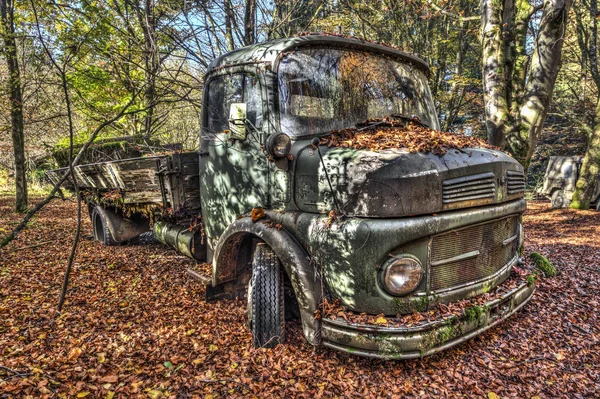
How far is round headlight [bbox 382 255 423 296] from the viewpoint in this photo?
99.7 inches

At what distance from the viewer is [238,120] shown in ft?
10.8

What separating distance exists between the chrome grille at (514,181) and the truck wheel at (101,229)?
21.7 feet

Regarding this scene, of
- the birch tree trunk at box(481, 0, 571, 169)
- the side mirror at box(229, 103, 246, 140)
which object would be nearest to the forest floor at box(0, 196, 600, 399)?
the side mirror at box(229, 103, 246, 140)

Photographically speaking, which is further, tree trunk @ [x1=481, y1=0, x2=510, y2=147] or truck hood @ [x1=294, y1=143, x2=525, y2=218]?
tree trunk @ [x1=481, y1=0, x2=510, y2=147]

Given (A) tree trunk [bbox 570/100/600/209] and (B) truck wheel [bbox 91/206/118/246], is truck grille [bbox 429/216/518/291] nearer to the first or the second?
(B) truck wheel [bbox 91/206/118/246]

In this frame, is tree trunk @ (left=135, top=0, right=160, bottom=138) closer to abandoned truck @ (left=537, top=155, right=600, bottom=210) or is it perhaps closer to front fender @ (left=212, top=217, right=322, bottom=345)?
front fender @ (left=212, top=217, right=322, bottom=345)

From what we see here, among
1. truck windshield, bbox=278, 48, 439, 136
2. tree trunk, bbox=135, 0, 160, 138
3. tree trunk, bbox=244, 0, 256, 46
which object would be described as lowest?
truck windshield, bbox=278, 48, 439, 136

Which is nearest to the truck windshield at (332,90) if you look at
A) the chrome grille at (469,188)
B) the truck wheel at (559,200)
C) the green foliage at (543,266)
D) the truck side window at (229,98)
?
the truck side window at (229,98)

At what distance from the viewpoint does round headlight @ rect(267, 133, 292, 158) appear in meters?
2.97

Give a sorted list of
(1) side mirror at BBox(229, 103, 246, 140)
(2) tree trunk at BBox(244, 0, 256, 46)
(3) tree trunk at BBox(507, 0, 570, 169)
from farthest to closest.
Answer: (2) tree trunk at BBox(244, 0, 256, 46) → (3) tree trunk at BBox(507, 0, 570, 169) → (1) side mirror at BBox(229, 103, 246, 140)

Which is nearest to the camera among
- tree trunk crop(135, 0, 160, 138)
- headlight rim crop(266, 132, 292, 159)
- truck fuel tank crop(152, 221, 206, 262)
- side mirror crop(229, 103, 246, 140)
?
headlight rim crop(266, 132, 292, 159)

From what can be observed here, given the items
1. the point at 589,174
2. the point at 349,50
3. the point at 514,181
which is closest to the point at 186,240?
the point at 349,50

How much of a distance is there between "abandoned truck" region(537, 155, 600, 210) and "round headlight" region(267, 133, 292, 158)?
13.0m

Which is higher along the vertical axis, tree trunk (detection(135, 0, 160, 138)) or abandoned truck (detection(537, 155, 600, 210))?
tree trunk (detection(135, 0, 160, 138))
